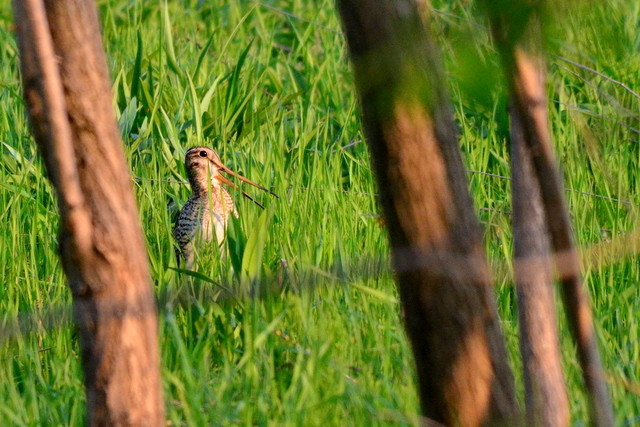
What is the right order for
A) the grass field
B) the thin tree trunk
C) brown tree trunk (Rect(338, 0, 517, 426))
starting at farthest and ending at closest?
the grass field < the thin tree trunk < brown tree trunk (Rect(338, 0, 517, 426))

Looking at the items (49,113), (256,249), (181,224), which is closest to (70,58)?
(49,113)

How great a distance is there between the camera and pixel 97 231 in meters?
1.39

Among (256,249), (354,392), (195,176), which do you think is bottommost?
(354,392)

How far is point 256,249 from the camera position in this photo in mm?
2420

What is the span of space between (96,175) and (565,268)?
27.9 inches

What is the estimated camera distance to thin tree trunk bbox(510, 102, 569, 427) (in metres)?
1.44

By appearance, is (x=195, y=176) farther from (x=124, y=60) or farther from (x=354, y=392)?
(x=354, y=392)

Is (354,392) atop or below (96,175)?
below

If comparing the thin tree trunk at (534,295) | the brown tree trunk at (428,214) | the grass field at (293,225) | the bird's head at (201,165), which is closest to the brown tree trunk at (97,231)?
the grass field at (293,225)

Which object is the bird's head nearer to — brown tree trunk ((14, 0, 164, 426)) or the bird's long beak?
the bird's long beak

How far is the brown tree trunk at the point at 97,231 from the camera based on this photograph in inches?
54.7

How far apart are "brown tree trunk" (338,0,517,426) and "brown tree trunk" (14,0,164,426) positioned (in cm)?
40

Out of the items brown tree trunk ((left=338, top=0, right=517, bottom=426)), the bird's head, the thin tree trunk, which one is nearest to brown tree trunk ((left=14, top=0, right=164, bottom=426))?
brown tree trunk ((left=338, top=0, right=517, bottom=426))

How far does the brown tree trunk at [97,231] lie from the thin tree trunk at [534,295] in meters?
0.59
